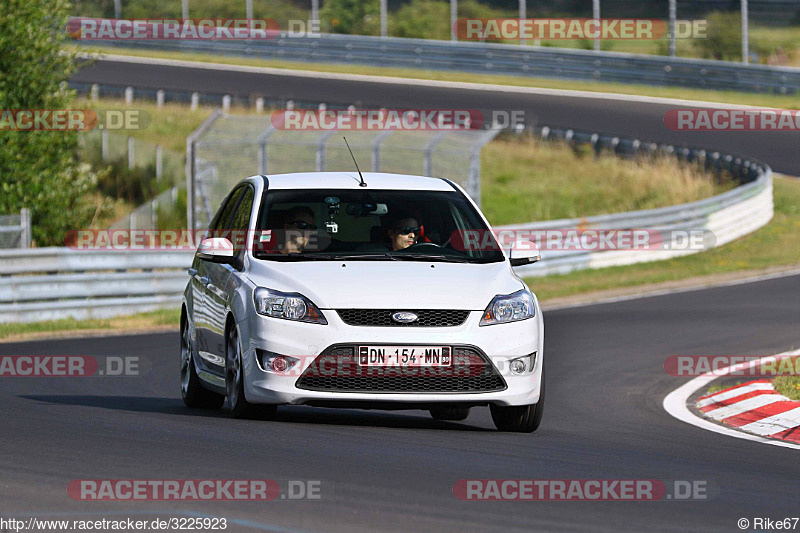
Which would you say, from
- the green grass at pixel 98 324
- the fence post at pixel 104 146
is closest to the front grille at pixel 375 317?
the green grass at pixel 98 324

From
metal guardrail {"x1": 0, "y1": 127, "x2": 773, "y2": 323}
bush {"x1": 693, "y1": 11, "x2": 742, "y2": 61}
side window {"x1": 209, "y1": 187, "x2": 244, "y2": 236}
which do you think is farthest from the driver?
bush {"x1": 693, "y1": 11, "x2": 742, "y2": 61}

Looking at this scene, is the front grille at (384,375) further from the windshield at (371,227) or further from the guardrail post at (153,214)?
the guardrail post at (153,214)

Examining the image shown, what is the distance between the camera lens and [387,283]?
29.1ft

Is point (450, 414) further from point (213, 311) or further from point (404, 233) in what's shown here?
point (213, 311)

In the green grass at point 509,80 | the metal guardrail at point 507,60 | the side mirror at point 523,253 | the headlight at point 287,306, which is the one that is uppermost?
the side mirror at point 523,253

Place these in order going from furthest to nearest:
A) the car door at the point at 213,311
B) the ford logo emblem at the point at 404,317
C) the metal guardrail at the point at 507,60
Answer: the metal guardrail at the point at 507,60 < the car door at the point at 213,311 < the ford logo emblem at the point at 404,317

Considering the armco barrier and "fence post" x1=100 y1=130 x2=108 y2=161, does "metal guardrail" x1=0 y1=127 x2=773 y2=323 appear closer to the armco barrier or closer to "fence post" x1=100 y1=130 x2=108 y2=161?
the armco barrier

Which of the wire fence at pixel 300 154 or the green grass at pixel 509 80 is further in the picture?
the green grass at pixel 509 80

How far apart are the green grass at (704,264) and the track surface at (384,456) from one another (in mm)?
10060

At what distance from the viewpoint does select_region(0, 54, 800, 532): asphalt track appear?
6324 millimetres

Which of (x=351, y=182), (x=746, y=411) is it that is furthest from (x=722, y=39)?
(x=351, y=182)

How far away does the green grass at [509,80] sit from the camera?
41.1 meters

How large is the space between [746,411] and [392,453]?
405cm

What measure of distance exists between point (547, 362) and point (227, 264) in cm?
585
